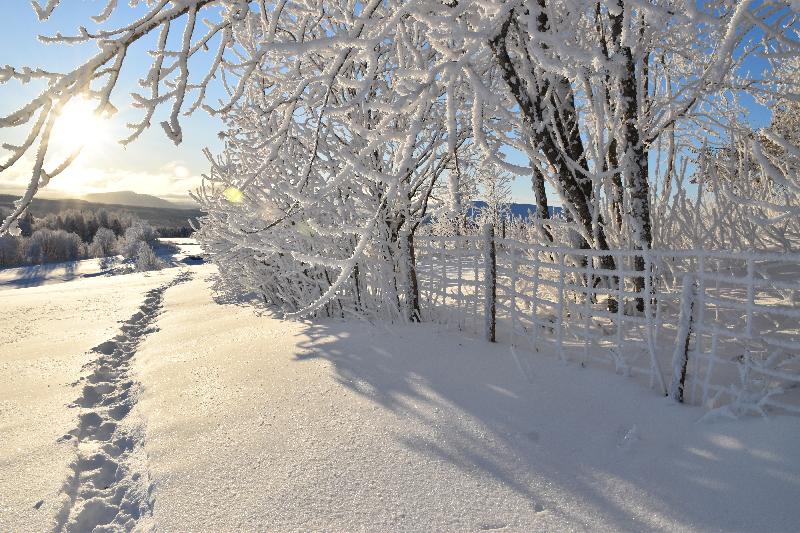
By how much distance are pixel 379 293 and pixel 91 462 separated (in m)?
3.77

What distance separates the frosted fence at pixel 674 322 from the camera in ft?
9.33

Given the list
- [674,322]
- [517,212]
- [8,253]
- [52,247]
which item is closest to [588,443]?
[674,322]

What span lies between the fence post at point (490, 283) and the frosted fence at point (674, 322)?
3.3 inches

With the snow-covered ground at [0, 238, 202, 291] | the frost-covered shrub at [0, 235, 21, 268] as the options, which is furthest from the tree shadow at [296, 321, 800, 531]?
the frost-covered shrub at [0, 235, 21, 268]

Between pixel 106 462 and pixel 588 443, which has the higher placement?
pixel 588 443

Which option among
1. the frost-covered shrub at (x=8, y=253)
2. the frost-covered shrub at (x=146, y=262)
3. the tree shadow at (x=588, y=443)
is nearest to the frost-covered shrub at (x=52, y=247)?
the frost-covered shrub at (x=8, y=253)

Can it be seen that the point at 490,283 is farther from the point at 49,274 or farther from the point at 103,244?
the point at 103,244

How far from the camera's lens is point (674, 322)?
358 cm

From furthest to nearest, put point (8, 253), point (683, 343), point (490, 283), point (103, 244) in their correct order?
point (103, 244) → point (8, 253) → point (490, 283) → point (683, 343)

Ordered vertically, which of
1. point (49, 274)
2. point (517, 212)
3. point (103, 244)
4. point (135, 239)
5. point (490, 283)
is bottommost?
point (49, 274)

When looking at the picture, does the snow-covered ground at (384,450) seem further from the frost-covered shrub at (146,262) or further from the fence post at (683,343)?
the frost-covered shrub at (146,262)

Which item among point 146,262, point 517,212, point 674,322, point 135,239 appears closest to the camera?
point 674,322

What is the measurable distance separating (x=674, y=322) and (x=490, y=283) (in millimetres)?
1677

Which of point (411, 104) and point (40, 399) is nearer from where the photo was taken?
point (411, 104)
